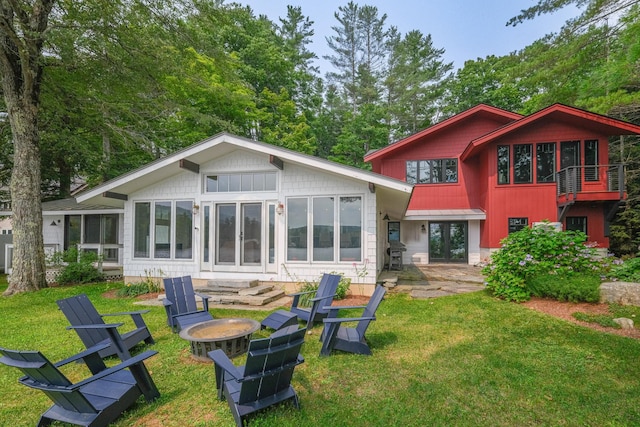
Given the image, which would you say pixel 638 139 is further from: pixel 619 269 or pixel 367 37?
pixel 367 37

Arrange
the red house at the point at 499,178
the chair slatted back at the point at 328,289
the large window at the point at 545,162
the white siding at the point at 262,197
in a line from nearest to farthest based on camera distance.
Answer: the chair slatted back at the point at 328,289
the white siding at the point at 262,197
the red house at the point at 499,178
the large window at the point at 545,162

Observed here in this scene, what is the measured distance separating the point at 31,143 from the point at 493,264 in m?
12.9

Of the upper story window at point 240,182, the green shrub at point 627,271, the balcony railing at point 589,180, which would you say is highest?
the balcony railing at point 589,180

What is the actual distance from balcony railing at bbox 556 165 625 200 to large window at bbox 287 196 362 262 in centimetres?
946

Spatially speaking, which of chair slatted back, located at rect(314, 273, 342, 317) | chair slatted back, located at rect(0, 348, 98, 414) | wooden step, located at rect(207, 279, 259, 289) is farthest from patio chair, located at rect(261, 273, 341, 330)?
chair slatted back, located at rect(0, 348, 98, 414)

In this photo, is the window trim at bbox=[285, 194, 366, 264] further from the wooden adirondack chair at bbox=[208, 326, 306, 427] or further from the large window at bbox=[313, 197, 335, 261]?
the wooden adirondack chair at bbox=[208, 326, 306, 427]

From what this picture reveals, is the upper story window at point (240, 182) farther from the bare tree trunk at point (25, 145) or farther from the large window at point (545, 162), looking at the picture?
the large window at point (545, 162)

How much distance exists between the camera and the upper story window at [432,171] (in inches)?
585

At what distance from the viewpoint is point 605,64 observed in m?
10.2

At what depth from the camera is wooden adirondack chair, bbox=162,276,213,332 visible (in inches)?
197

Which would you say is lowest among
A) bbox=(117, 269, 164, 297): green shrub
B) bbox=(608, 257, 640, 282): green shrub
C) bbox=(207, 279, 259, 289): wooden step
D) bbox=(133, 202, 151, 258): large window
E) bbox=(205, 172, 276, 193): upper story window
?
bbox=(117, 269, 164, 297): green shrub

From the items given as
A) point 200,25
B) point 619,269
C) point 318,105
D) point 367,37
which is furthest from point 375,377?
point 367,37

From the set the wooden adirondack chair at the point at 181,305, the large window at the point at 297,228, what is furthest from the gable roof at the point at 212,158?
the wooden adirondack chair at the point at 181,305

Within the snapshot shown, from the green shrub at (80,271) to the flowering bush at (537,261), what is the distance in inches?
467
